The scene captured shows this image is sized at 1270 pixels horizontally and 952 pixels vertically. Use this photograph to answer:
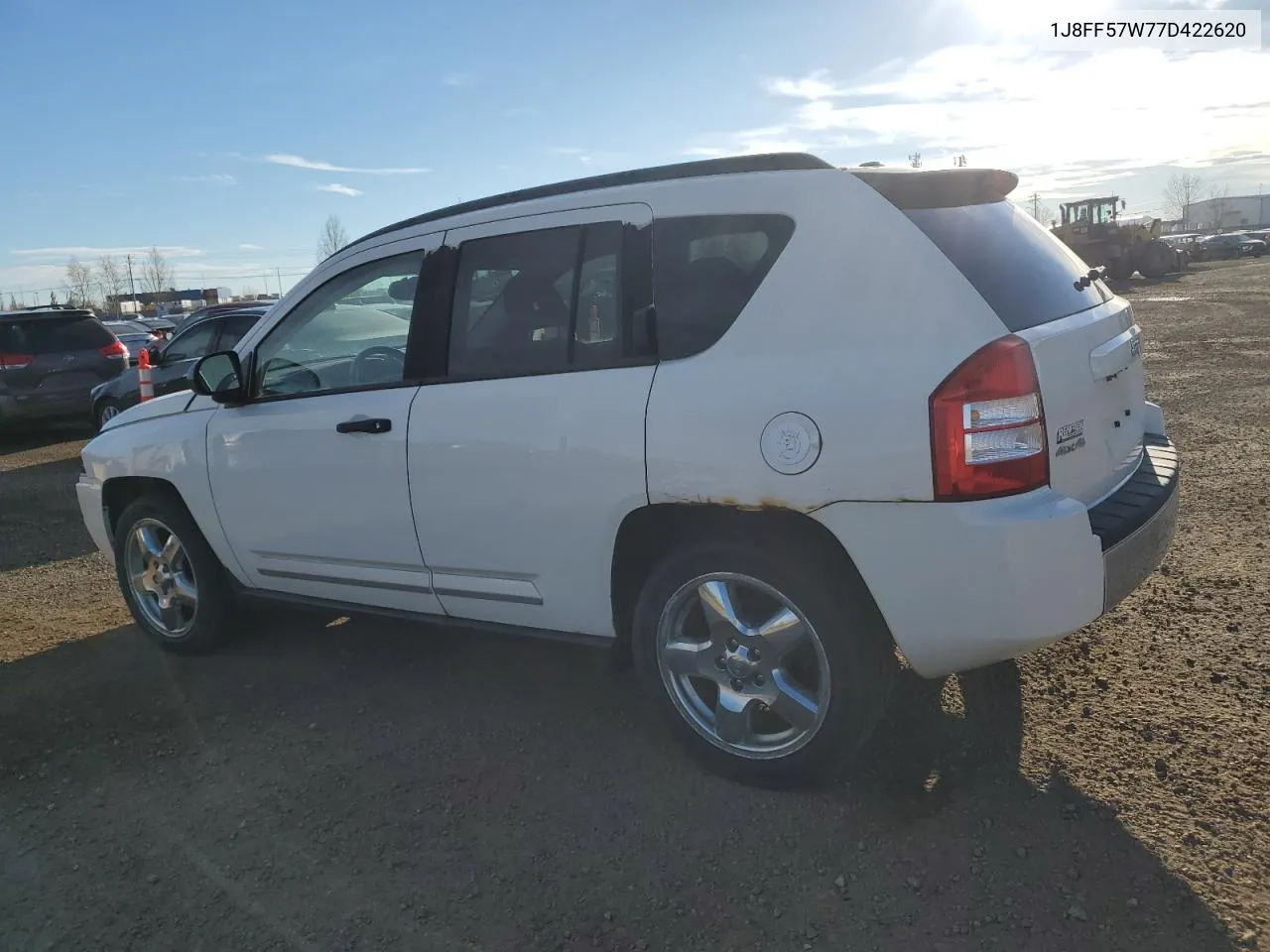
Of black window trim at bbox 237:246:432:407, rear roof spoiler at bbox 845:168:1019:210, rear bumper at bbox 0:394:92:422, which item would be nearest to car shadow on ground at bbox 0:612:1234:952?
black window trim at bbox 237:246:432:407

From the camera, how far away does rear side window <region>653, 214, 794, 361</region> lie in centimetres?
304

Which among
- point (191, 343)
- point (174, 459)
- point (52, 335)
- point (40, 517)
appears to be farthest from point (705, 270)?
point (52, 335)

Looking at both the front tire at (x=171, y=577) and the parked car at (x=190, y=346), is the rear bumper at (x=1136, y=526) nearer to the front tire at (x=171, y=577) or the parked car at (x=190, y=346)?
the front tire at (x=171, y=577)

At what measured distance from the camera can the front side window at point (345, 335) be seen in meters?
3.94

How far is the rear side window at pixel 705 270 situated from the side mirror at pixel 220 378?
2.12 metres

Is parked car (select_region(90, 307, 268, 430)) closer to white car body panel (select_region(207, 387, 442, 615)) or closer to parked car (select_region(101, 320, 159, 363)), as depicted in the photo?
white car body panel (select_region(207, 387, 442, 615))

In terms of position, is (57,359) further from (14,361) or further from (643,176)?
(643,176)

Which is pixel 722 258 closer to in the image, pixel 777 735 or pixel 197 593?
pixel 777 735

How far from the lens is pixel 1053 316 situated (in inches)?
117

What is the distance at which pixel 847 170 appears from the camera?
3004 mm

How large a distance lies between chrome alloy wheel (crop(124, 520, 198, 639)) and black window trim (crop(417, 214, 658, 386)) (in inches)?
74.9

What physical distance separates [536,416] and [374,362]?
38.5 inches

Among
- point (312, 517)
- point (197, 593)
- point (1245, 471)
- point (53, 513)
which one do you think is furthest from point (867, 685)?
point (53, 513)

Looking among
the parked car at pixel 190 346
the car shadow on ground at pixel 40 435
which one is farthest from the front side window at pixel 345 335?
the car shadow on ground at pixel 40 435
